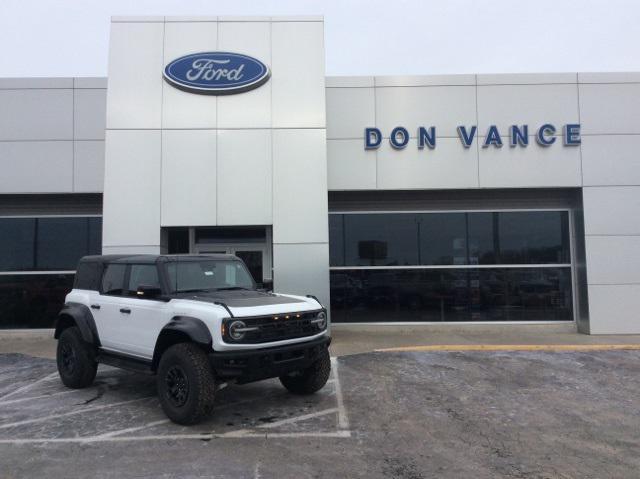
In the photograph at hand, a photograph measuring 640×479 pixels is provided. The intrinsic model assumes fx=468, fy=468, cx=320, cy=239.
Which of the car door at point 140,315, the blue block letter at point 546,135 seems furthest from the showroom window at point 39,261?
the blue block letter at point 546,135

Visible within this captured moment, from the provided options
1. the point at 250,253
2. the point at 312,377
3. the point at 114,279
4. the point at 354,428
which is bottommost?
the point at 354,428

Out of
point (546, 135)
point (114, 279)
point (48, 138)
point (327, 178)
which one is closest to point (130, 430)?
point (114, 279)

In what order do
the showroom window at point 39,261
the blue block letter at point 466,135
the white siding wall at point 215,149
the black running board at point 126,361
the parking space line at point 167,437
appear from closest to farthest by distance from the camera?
the parking space line at point 167,437 → the black running board at point 126,361 → the white siding wall at point 215,149 → the blue block letter at point 466,135 → the showroom window at point 39,261

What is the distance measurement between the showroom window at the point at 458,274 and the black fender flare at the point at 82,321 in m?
6.61

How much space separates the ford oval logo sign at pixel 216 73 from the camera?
11.0 metres

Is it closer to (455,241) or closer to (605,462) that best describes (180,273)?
(605,462)

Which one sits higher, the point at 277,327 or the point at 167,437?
the point at 277,327

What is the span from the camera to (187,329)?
5520mm

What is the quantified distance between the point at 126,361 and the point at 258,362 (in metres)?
2.17

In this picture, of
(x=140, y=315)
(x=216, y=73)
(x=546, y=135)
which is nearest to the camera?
(x=140, y=315)

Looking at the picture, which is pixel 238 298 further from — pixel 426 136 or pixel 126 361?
pixel 426 136

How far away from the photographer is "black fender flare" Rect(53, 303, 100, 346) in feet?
22.6

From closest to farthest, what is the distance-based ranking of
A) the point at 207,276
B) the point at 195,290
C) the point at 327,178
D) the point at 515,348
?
1. the point at 195,290
2. the point at 207,276
3. the point at 515,348
4. the point at 327,178

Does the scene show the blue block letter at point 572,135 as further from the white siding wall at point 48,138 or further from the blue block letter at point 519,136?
the white siding wall at point 48,138
